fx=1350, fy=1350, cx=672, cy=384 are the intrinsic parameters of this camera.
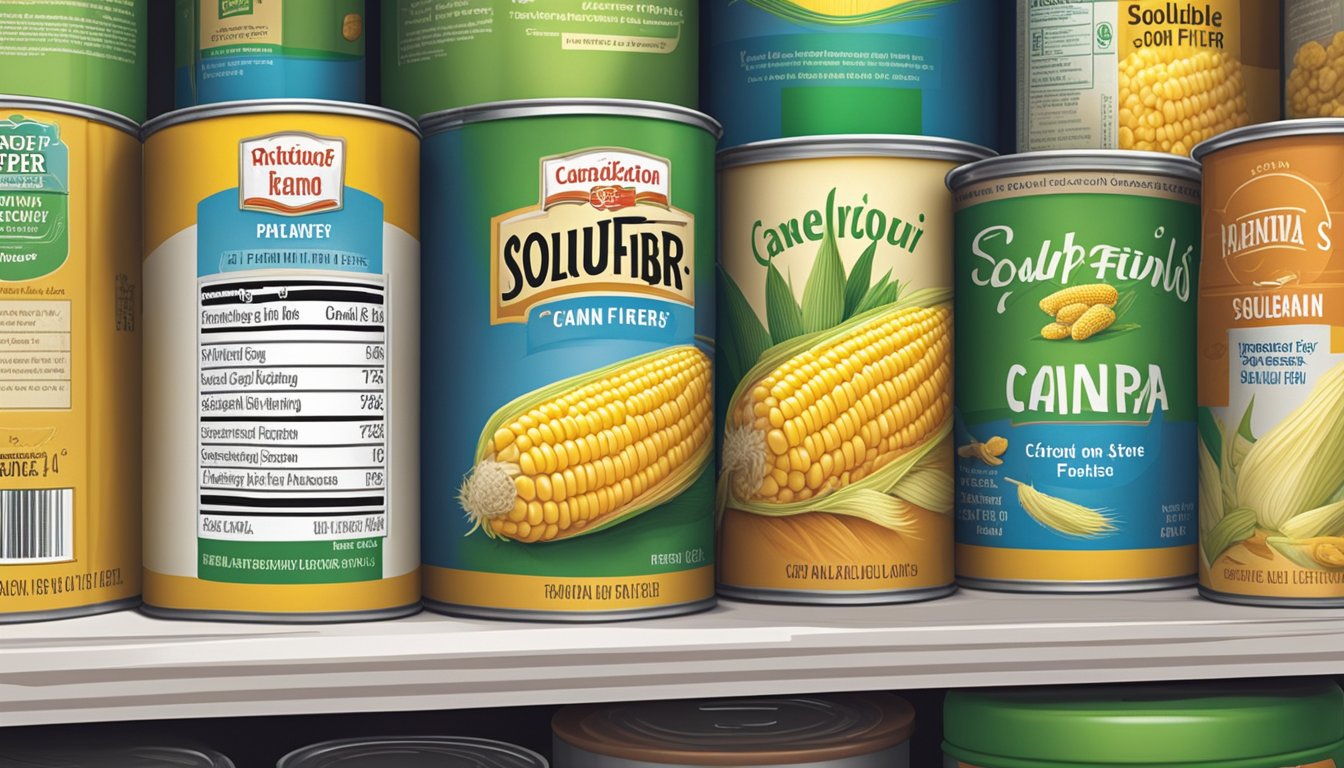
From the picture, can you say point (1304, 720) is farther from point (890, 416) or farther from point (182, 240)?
point (182, 240)

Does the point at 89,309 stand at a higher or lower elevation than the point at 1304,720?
higher

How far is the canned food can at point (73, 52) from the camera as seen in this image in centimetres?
95

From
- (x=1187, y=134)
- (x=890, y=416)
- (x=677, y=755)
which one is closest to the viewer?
(x=677, y=755)

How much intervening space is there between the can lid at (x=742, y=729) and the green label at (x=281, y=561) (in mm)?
195

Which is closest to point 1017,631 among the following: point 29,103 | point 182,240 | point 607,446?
point 607,446

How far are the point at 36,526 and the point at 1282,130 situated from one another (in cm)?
88

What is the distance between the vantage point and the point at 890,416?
0.98 metres

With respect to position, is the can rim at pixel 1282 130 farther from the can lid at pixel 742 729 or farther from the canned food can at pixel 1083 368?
the can lid at pixel 742 729

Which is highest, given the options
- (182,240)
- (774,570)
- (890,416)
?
(182,240)

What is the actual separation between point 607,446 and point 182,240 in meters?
0.31

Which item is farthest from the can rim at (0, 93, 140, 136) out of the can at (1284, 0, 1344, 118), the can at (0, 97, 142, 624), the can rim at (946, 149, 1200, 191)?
the can at (1284, 0, 1344, 118)

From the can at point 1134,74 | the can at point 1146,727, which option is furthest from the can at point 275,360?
the can at point 1134,74

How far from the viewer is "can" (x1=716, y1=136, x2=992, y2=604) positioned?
0.97m

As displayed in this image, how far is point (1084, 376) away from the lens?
999 mm
